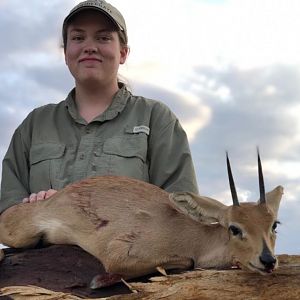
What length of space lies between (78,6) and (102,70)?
0.73 m

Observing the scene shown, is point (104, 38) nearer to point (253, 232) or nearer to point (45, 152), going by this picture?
point (45, 152)

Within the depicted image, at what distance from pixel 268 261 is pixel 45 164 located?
3.00 meters

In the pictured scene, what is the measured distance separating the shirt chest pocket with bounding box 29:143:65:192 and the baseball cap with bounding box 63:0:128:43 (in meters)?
1.36

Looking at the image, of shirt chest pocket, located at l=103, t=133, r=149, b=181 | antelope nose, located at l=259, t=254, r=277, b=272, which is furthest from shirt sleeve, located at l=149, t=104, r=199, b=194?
antelope nose, located at l=259, t=254, r=277, b=272

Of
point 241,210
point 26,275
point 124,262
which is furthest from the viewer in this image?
point 26,275

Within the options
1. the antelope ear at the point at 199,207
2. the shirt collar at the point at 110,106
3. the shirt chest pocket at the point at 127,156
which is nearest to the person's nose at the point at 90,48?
the shirt collar at the point at 110,106

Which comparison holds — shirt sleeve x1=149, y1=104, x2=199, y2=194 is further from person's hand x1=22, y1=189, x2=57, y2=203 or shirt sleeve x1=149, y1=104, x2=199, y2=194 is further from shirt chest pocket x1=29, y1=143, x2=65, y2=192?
person's hand x1=22, y1=189, x2=57, y2=203

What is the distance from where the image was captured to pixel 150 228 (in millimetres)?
5352

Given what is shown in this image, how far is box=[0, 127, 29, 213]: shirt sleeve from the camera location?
6984 millimetres

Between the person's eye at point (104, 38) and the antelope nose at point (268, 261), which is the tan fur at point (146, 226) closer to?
the antelope nose at point (268, 261)

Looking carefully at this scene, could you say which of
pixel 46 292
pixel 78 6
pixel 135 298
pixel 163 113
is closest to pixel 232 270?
pixel 135 298

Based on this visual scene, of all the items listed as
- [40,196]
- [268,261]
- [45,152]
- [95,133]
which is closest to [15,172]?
[45,152]

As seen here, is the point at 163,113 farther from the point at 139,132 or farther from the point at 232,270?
the point at 232,270

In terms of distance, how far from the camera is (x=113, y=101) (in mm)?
7180
